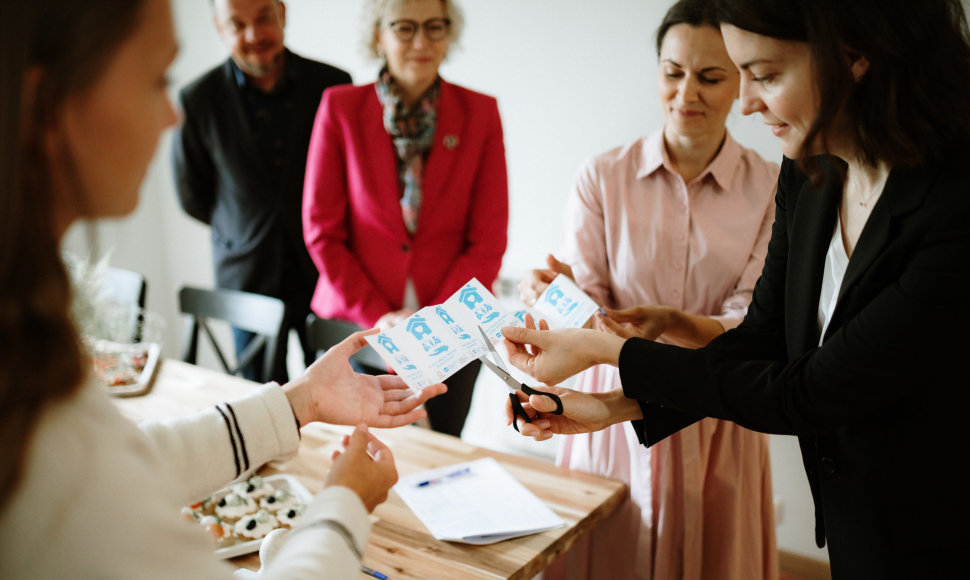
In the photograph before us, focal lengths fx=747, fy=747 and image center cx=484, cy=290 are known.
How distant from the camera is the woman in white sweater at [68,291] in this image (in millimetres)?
592

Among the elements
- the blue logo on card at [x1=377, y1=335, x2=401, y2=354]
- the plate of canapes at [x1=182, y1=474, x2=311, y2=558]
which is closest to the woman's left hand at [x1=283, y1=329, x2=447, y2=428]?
the blue logo on card at [x1=377, y1=335, x2=401, y2=354]

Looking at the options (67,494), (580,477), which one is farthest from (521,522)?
(67,494)

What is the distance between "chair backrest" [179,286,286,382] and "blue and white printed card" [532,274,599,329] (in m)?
1.02

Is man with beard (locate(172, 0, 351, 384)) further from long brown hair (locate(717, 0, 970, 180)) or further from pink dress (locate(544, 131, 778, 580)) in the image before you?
long brown hair (locate(717, 0, 970, 180))

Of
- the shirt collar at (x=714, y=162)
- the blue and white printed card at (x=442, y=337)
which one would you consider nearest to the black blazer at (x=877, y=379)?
the blue and white printed card at (x=442, y=337)

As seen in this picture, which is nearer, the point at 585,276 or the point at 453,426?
the point at 585,276

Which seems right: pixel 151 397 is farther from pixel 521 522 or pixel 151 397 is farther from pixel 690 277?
pixel 690 277

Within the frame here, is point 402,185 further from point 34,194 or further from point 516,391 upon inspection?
point 34,194

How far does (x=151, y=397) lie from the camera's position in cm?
206

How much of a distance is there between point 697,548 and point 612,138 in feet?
5.44

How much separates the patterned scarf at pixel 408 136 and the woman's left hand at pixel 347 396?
1020 mm

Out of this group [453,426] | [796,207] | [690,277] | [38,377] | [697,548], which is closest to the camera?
[38,377]

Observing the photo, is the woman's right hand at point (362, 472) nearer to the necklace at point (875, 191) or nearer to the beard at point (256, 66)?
the necklace at point (875, 191)

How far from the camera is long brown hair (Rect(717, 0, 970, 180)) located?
1.01m
